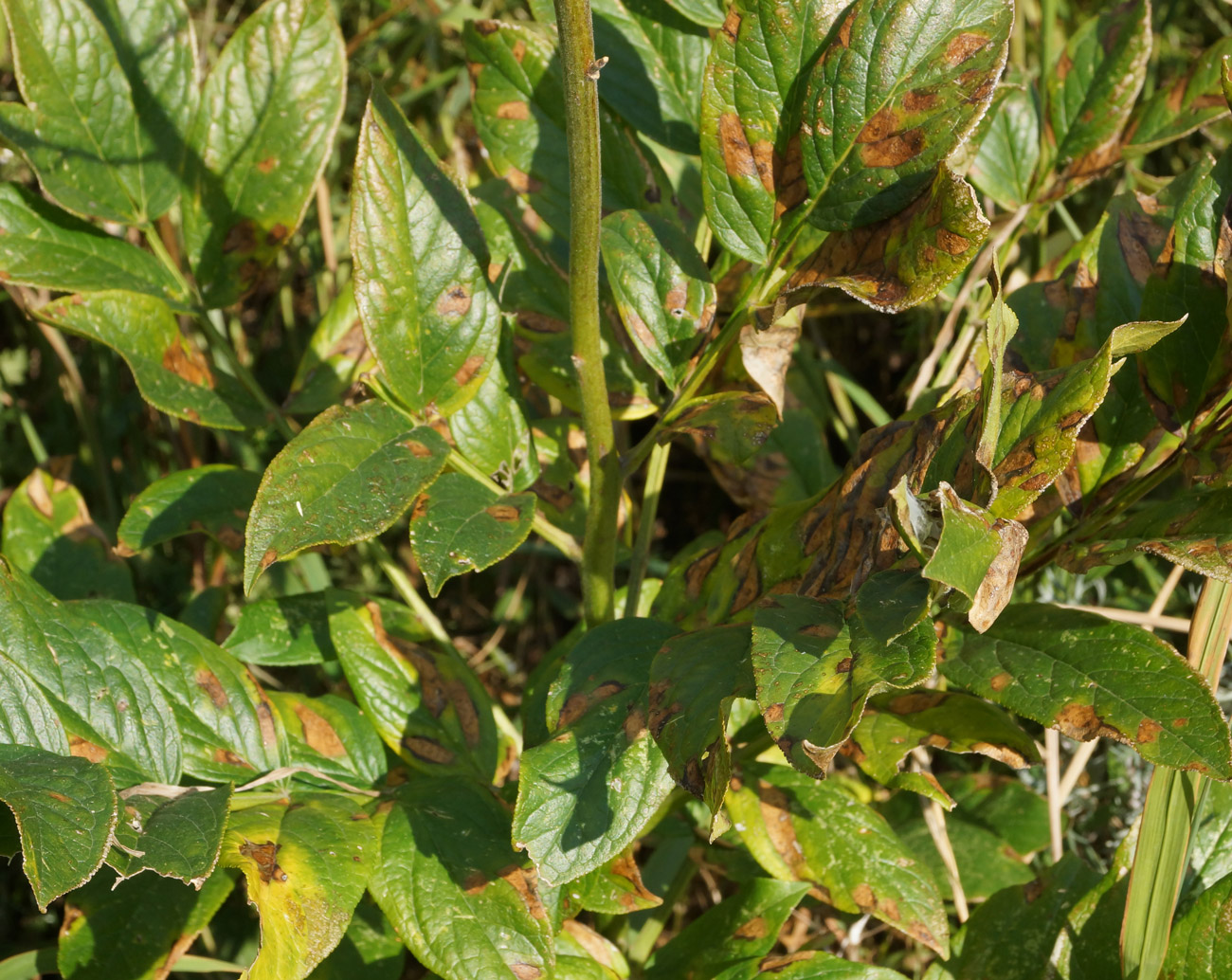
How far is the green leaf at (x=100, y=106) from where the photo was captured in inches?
36.5

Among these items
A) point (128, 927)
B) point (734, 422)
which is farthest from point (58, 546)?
point (734, 422)

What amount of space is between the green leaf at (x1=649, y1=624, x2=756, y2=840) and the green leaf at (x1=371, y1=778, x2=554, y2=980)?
182mm

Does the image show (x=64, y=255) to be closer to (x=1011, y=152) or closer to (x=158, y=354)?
(x=158, y=354)

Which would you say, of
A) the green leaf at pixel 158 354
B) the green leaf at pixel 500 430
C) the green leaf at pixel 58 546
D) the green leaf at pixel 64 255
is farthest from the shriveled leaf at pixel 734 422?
the green leaf at pixel 58 546

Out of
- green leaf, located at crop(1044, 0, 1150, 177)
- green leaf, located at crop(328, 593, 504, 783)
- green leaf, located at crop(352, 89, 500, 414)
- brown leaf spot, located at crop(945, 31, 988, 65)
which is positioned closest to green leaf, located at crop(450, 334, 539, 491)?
green leaf, located at crop(352, 89, 500, 414)

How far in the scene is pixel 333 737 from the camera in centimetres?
95

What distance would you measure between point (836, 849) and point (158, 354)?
71 cm

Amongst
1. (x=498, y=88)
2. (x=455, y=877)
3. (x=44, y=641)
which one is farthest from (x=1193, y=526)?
(x=44, y=641)

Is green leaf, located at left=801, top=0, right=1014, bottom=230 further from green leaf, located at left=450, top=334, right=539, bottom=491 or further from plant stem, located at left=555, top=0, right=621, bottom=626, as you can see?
green leaf, located at left=450, top=334, right=539, bottom=491

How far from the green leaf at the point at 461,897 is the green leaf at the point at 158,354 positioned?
0.38 metres

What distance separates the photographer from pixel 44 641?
0.81 metres

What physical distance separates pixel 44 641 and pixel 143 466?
3.13 feet

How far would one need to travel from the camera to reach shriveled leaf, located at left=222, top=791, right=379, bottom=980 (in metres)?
0.71

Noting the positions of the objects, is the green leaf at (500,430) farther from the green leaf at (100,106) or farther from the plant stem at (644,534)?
the green leaf at (100,106)
